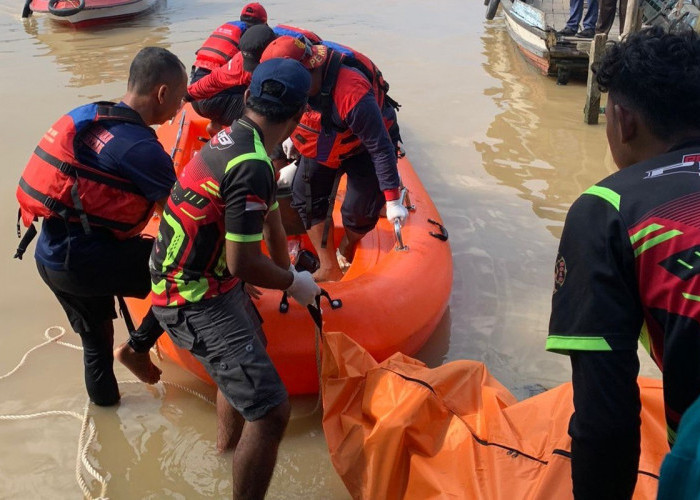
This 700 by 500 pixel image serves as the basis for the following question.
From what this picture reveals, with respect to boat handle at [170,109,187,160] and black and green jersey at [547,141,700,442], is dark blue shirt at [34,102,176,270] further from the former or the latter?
boat handle at [170,109,187,160]

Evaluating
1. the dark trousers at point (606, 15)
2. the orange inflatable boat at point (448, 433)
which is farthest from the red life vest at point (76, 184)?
the dark trousers at point (606, 15)

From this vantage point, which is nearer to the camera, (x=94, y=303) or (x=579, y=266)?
(x=579, y=266)

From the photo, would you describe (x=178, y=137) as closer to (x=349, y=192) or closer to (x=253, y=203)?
(x=349, y=192)

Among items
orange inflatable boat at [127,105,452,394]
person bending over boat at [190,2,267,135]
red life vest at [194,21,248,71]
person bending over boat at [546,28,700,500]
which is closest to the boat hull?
person bending over boat at [190,2,267,135]

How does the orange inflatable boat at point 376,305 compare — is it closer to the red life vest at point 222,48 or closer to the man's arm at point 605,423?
the red life vest at point 222,48

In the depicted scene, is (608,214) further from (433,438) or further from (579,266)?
(433,438)

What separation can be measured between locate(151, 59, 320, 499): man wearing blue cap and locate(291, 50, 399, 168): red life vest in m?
1.06

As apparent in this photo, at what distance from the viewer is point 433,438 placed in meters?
2.45

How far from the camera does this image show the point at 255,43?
389 cm


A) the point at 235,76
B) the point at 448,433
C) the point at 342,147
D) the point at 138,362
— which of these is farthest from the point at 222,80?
the point at 448,433

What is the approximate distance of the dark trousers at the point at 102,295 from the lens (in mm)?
2730

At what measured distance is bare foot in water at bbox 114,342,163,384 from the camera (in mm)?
3029

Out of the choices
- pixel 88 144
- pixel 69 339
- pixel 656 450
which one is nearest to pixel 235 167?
pixel 88 144

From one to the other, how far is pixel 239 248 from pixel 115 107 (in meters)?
0.90
